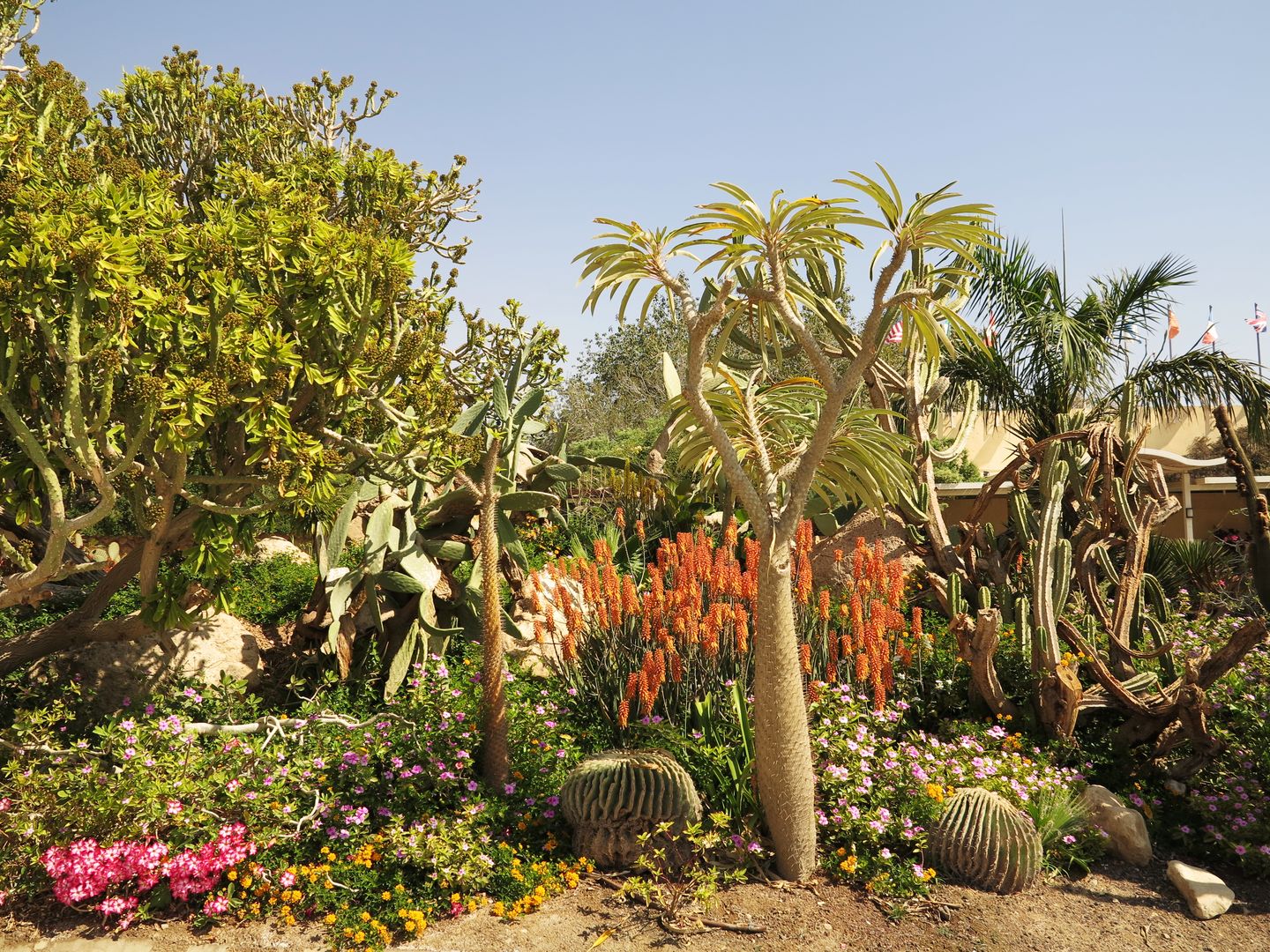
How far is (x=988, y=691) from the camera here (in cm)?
573

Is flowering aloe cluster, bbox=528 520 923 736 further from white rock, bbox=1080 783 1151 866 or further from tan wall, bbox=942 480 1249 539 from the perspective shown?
tan wall, bbox=942 480 1249 539

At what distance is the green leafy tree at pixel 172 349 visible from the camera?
409 centimetres

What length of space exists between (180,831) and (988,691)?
4.56m

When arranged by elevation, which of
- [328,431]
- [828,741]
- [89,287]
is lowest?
[828,741]

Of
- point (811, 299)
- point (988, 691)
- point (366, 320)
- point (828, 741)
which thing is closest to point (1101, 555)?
point (988, 691)

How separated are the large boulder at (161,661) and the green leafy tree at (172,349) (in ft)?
0.65

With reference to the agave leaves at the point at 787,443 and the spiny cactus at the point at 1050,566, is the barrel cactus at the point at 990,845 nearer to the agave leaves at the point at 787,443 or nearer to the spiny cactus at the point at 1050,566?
the spiny cactus at the point at 1050,566

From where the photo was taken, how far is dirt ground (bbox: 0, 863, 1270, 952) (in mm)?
4109

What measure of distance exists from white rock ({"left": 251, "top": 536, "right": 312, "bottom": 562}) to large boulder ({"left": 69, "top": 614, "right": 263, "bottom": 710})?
82.6 inches

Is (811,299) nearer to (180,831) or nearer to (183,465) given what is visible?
(183,465)

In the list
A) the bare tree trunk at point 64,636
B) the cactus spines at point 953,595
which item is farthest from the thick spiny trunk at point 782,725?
the bare tree trunk at point 64,636

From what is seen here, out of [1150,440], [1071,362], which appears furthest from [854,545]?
[1150,440]

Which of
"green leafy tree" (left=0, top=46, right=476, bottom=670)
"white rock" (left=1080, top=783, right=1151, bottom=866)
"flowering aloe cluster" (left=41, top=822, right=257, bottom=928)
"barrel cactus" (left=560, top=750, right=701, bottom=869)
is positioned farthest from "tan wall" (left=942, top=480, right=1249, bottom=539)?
"flowering aloe cluster" (left=41, top=822, right=257, bottom=928)

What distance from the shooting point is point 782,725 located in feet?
14.5
